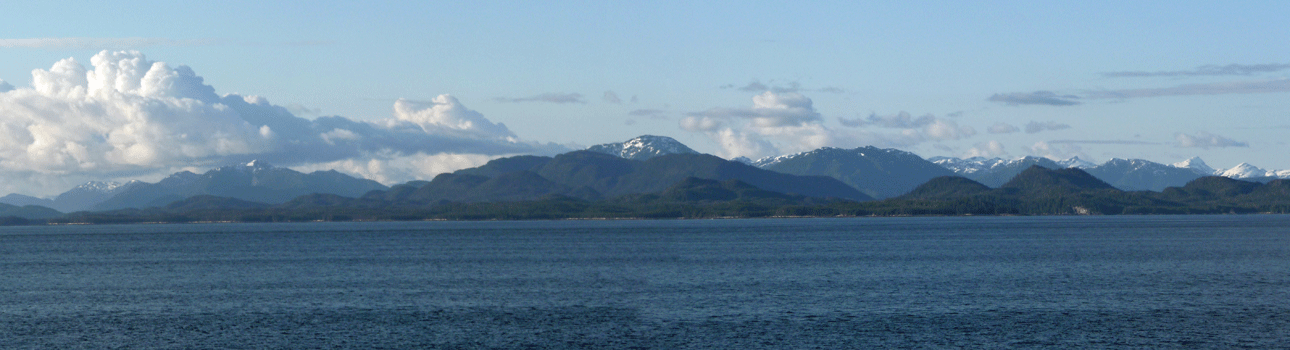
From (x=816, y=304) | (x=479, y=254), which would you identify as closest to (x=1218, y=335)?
(x=816, y=304)

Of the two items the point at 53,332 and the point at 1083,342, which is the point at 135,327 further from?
the point at 1083,342

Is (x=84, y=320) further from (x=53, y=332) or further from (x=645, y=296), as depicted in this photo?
(x=645, y=296)

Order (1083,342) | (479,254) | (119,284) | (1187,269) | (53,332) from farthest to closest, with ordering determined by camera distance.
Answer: (479,254), (1187,269), (119,284), (53,332), (1083,342)

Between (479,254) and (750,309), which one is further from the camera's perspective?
(479,254)

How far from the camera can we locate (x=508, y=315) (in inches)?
2835

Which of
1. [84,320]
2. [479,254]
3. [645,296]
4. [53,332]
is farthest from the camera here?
[479,254]

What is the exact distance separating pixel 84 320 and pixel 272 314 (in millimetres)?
12472

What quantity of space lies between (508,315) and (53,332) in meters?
29.4

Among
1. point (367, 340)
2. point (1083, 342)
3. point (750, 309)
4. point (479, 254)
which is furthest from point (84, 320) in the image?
point (479, 254)

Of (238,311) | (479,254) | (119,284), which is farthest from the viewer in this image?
(479,254)

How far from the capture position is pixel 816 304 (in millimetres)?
76438

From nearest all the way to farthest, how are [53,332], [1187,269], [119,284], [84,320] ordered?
[53,332], [84,320], [119,284], [1187,269]

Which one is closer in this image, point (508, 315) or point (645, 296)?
point (508, 315)

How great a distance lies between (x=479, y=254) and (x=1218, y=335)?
4610 inches
